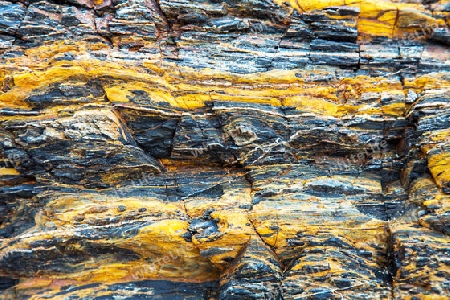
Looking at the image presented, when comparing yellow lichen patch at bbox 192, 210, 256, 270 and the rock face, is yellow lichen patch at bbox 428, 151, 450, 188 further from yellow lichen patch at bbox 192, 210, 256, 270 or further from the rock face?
yellow lichen patch at bbox 192, 210, 256, 270

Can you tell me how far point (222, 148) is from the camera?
15.9 metres

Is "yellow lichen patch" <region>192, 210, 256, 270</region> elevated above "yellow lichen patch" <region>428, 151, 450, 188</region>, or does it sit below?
below

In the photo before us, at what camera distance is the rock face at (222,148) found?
46.8 feet

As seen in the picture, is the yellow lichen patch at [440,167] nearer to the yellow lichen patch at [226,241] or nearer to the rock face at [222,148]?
the rock face at [222,148]

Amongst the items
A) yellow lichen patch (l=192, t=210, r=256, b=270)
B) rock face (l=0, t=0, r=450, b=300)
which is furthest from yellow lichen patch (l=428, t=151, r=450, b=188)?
yellow lichen patch (l=192, t=210, r=256, b=270)

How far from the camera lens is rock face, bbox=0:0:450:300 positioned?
14273 mm

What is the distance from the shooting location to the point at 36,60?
15.7 metres

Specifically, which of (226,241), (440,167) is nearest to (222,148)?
(226,241)

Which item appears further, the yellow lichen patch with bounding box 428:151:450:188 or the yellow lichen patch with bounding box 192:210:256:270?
the yellow lichen patch with bounding box 192:210:256:270

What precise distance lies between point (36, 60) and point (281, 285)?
45.2ft

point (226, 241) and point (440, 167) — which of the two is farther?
point (226, 241)

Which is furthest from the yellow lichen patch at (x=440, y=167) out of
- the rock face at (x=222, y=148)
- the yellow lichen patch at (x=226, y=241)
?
the yellow lichen patch at (x=226, y=241)

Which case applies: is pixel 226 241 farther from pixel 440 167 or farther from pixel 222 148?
pixel 440 167

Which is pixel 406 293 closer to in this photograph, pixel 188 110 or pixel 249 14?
pixel 188 110
